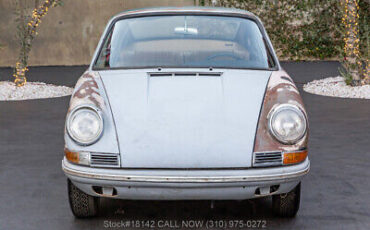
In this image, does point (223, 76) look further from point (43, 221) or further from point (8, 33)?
point (8, 33)

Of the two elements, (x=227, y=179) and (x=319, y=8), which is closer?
(x=227, y=179)

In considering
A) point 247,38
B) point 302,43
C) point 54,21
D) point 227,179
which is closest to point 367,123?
point 247,38

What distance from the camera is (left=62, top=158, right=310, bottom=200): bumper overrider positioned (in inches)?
131

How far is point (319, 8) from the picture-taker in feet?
56.0

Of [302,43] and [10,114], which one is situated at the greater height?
[10,114]

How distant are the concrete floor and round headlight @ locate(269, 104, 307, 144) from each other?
0.70 metres

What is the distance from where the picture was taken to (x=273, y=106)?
11.8 feet

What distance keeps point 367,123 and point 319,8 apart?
9.92 metres

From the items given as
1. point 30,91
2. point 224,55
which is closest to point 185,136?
point 224,55

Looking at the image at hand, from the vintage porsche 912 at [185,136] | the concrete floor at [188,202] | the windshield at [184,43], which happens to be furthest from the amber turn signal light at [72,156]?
the windshield at [184,43]

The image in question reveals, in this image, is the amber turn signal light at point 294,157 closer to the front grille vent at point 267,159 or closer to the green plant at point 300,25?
the front grille vent at point 267,159

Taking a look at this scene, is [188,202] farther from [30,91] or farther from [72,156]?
[30,91]

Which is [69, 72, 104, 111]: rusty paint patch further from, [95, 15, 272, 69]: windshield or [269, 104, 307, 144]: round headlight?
[269, 104, 307, 144]: round headlight

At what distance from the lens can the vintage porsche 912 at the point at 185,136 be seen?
3369 millimetres
